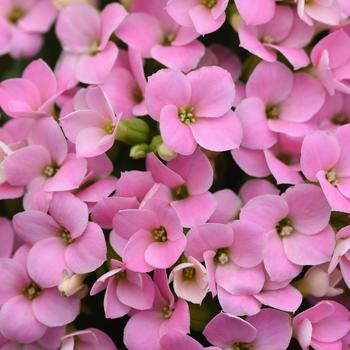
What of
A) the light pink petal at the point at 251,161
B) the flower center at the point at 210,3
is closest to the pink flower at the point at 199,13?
the flower center at the point at 210,3

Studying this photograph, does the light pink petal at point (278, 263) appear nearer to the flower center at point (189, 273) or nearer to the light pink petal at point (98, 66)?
the flower center at point (189, 273)

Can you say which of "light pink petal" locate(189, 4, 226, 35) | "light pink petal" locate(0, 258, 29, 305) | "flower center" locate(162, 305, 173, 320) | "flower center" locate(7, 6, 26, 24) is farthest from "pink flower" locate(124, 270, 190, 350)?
"flower center" locate(7, 6, 26, 24)

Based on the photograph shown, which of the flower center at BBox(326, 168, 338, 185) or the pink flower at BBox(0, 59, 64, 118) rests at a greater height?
the pink flower at BBox(0, 59, 64, 118)

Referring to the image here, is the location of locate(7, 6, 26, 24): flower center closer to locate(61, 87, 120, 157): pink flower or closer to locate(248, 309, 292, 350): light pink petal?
locate(61, 87, 120, 157): pink flower

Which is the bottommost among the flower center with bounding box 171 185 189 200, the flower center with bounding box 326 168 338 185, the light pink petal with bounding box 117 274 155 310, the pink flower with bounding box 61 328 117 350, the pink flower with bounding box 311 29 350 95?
the pink flower with bounding box 61 328 117 350

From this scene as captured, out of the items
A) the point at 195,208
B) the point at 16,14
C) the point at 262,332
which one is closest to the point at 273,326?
the point at 262,332

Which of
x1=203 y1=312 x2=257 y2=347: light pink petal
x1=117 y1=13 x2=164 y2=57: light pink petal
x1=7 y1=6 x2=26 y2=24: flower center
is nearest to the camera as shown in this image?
x1=203 y1=312 x2=257 y2=347: light pink petal

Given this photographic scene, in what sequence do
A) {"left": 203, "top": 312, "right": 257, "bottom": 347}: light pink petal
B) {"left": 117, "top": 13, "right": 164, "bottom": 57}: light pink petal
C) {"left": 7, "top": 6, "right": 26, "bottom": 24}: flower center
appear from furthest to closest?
{"left": 7, "top": 6, "right": 26, "bottom": 24}: flower center
{"left": 117, "top": 13, "right": 164, "bottom": 57}: light pink petal
{"left": 203, "top": 312, "right": 257, "bottom": 347}: light pink petal

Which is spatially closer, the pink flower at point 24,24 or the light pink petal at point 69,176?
the light pink petal at point 69,176

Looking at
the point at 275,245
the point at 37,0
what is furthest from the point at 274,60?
the point at 37,0
